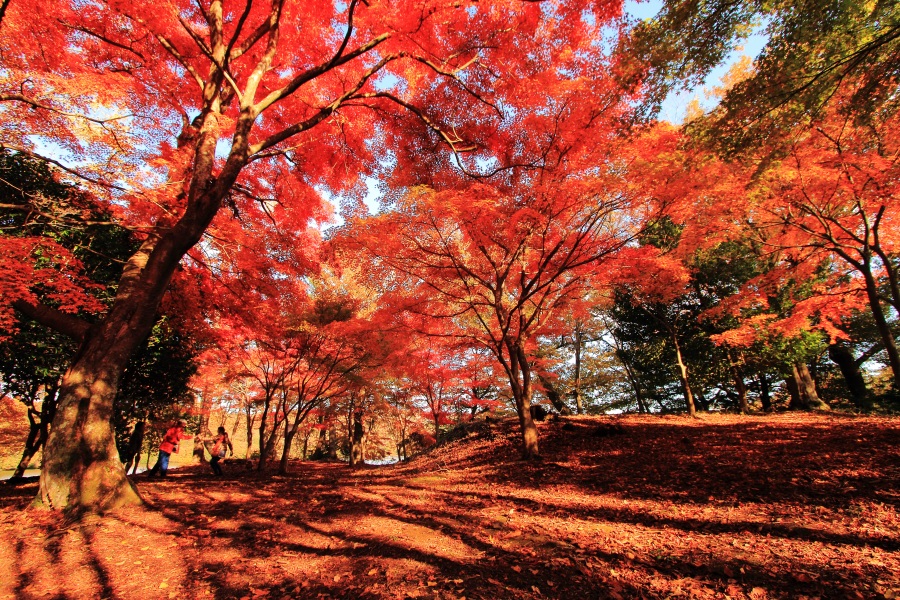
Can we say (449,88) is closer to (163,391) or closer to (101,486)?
(101,486)

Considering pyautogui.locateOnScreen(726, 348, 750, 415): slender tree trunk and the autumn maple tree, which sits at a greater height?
the autumn maple tree

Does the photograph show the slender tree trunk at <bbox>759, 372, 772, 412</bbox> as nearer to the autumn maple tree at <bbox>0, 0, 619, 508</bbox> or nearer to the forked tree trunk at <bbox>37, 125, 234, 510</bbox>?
the autumn maple tree at <bbox>0, 0, 619, 508</bbox>

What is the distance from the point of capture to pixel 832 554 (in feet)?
9.31

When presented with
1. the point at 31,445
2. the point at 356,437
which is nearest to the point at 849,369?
the point at 356,437

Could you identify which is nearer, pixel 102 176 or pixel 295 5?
pixel 102 176

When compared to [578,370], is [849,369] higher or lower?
lower

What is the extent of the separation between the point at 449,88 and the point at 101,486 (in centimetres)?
887

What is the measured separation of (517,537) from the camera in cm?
352

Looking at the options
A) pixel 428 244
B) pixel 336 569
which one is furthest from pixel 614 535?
pixel 428 244

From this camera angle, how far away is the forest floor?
98.9 inches

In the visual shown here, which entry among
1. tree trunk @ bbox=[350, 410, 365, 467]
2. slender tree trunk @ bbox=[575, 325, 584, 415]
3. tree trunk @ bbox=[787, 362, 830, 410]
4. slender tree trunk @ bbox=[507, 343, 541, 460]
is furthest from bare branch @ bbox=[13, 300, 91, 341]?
slender tree trunk @ bbox=[575, 325, 584, 415]

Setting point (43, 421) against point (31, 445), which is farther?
point (31, 445)

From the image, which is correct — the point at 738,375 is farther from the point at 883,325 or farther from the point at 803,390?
the point at 883,325

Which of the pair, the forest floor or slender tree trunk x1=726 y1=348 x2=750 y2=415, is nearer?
the forest floor
